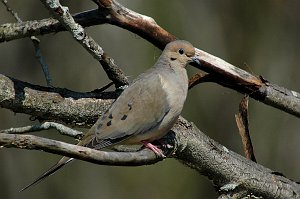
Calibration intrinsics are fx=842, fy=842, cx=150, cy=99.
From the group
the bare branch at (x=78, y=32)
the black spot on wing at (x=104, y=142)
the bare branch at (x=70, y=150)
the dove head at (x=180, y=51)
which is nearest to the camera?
the bare branch at (x=70, y=150)

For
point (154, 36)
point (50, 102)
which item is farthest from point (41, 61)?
point (154, 36)

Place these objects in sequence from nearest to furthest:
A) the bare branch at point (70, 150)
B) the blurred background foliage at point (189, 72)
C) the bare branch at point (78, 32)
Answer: the bare branch at point (70, 150) → the bare branch at point (78, 32) → the blurred background foliage at point (189, 72)

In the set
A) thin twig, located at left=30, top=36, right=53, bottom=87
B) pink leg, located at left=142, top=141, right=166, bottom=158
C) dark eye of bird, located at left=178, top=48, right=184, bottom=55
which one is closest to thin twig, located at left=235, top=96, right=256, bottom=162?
dark eye of bird, located at left=178, top=48, right=184, bottom=55

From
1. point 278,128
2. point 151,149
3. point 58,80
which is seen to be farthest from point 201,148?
point 278,128

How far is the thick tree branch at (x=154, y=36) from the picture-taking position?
3.11 metres

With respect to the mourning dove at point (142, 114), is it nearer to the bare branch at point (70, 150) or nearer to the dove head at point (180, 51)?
the dove head at point (180, 51)

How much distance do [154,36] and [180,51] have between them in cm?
17

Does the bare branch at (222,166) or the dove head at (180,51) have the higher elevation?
the dove head at (180,51)

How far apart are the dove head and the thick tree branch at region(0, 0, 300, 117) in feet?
0.09

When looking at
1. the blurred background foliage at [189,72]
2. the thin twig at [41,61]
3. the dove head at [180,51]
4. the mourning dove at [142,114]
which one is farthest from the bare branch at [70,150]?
the blurred background foliage at [189,72]

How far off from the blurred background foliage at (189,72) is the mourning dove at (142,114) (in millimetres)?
2630

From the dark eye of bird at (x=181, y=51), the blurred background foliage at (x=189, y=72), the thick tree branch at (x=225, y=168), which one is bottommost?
the blurred background foliage at (x=189, y=72)

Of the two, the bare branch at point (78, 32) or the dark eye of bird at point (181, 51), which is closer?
the bare branch at point (78, 32)

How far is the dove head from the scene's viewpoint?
3471 millimetres
